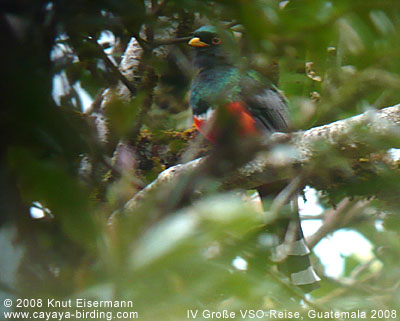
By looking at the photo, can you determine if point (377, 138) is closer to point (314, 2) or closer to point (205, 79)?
point (314, 2)

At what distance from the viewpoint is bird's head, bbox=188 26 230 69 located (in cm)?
304

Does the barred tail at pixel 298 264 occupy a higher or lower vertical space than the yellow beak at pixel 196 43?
lower

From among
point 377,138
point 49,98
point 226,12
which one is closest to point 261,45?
point 226,12

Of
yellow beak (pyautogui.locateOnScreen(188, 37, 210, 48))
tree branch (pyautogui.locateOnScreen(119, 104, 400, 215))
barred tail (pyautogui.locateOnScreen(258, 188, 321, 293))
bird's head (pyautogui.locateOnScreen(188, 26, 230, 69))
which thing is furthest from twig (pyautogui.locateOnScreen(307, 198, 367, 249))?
tree branch (pyautogui.locateOnScreen(119, 104, 400, 215))

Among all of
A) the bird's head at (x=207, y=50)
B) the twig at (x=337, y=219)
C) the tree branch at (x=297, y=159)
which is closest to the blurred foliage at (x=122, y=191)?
the tree branch at (x=297, y=159)

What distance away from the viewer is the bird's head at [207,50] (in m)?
3.04

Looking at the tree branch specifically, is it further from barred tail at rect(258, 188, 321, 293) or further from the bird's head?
the bird's head

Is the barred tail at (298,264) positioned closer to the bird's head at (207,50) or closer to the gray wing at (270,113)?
the gray wing at (270,113)

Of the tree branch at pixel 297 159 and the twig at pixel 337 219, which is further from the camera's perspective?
the twig at pixel 337 219

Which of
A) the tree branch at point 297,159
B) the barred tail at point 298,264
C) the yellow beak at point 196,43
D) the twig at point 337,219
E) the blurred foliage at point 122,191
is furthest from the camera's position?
the twig at point 337,219

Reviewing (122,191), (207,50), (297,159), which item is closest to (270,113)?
(207,50)

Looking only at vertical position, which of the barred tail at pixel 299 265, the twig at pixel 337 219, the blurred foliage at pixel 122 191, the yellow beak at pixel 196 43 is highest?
the yellow beak at pixel 196 43

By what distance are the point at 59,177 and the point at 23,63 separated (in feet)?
0.46

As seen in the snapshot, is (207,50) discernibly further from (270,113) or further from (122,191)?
(122,191)
